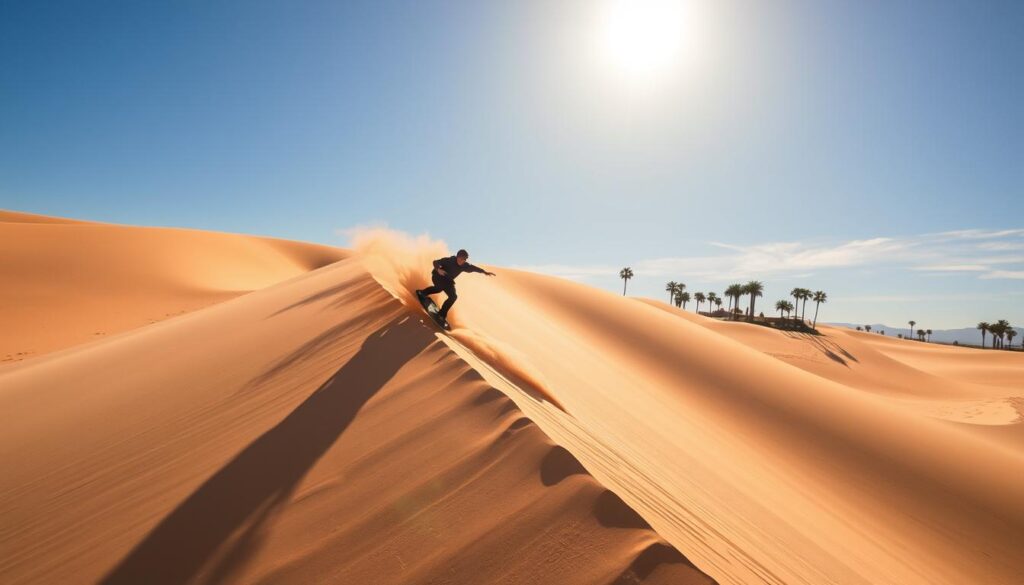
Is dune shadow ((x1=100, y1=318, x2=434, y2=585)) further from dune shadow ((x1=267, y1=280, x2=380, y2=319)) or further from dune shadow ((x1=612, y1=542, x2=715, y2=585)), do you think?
dune shadow ((x1=267, y1=280, x2=380, y2=319))

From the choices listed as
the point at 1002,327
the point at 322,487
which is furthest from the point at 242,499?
the point at 1002,327

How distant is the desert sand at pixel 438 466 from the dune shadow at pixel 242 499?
0.04ft

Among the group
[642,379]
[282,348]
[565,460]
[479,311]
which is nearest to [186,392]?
[282,348]

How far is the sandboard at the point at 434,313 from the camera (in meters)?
5.08

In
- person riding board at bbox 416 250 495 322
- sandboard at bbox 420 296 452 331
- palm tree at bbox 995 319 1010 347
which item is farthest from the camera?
palm tree at bbox 995 319 1010 347

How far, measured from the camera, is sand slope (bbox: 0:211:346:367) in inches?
614

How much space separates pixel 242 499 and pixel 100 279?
1118 inches

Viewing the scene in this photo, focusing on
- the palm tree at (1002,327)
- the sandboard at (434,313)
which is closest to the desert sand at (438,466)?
the sandboard at (434,313)

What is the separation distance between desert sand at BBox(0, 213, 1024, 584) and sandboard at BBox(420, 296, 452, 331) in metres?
0.26

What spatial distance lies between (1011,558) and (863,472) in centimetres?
187

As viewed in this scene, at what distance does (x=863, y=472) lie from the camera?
756 cm

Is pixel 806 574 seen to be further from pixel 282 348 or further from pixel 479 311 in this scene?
pixel 479 311

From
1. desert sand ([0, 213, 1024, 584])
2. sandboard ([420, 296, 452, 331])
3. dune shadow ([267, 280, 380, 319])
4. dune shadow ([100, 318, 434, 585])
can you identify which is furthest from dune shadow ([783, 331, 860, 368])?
dune shadow ([100, 318, 434, 585])

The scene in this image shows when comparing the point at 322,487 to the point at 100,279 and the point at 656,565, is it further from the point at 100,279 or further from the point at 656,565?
the point at 100,279
